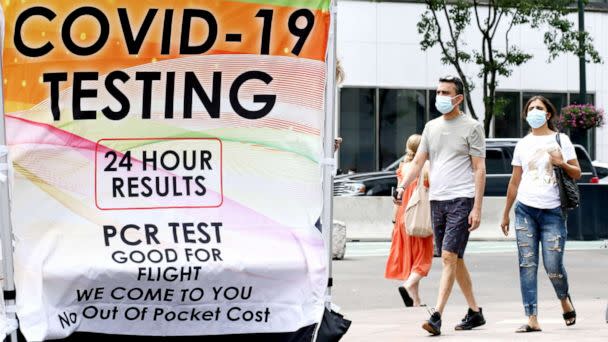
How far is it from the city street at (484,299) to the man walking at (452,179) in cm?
55

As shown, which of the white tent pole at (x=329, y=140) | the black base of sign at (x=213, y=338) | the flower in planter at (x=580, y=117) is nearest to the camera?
the black base of sign at (x=213, y=338)

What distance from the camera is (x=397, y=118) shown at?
4575 centimetres

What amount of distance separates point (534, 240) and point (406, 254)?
3420mm

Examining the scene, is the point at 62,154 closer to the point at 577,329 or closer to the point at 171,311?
the point at 171,311

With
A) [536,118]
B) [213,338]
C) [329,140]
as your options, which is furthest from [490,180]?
[213,338]

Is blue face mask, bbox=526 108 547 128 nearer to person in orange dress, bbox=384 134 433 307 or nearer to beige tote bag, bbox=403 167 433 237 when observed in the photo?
person in orange dress, bbox=384 134 433 307

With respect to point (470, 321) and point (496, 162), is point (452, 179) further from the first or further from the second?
point (496, 162)

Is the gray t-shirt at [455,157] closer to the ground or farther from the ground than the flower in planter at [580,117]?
closer to the ground

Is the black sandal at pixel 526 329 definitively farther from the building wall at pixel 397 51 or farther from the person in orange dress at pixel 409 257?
the building wall at pixel 397 51

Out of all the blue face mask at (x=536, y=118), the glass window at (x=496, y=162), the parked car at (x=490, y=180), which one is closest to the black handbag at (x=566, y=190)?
the blue face mask at (x=536, y=118)

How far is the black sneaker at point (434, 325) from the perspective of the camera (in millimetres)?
9898

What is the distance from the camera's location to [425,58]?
4594 cm

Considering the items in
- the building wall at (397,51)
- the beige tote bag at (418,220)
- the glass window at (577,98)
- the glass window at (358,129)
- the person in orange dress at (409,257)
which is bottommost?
the person in orange dress at (409,257)

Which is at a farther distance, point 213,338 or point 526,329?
point 526,329
